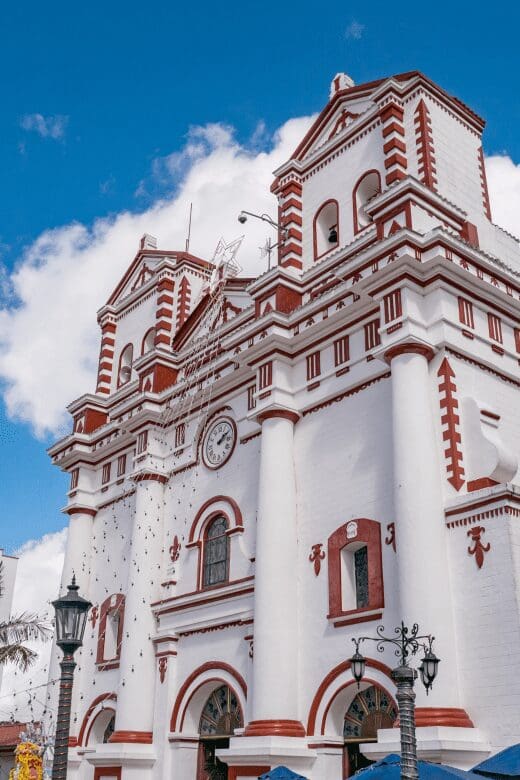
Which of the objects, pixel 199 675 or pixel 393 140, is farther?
pixel 393 140

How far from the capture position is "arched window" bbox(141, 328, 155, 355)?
98.7 feet

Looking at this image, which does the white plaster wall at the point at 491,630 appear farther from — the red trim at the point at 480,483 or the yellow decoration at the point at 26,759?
the yellow decoration at the point at 26,759

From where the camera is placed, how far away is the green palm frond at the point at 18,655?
23078 mm

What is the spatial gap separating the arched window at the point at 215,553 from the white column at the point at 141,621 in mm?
2096

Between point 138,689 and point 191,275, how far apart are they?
13856 mm

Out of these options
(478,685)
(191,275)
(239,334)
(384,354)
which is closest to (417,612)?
(478,685)

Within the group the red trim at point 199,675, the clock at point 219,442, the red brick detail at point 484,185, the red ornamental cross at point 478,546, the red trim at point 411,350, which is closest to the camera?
the red ornamental cross at point 478,546

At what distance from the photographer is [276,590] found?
19484mm

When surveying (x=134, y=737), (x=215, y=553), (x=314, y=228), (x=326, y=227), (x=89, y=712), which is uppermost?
(x=326, y=227)

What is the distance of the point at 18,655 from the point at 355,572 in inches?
393

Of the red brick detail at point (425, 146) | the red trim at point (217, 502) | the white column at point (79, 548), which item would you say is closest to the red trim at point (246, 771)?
the red trim at point (217, 502)

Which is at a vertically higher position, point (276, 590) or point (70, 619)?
point (276, 590)

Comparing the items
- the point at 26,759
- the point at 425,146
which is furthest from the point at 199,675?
the point at 425,146

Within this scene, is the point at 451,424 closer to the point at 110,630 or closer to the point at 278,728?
the point at 278,728
